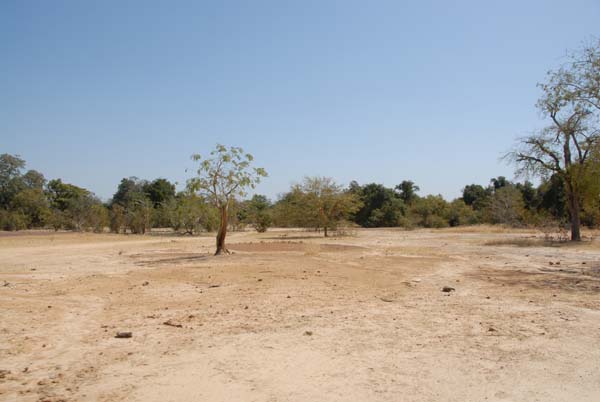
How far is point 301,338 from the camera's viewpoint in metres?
5.82

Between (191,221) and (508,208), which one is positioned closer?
(191,221)

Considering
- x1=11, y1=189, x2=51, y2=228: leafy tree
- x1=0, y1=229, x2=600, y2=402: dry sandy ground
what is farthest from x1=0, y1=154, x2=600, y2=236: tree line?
x1=0, y1=229, x2=600, y2=402: dry sandy ground

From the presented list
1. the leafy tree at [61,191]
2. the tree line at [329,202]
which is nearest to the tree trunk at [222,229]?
the tree line at [329,202]

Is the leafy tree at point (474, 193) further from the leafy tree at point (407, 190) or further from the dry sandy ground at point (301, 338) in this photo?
the dry sandy ground at point (301, 338)

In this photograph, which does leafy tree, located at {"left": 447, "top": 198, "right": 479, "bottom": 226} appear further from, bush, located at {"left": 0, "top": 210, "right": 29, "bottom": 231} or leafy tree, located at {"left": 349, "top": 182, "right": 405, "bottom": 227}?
bush, located at {"left": 0, "top": 210, "right": 29, "bottom": 231}

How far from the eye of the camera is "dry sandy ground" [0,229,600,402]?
417cm

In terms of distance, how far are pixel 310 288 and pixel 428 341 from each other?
4.46 metres

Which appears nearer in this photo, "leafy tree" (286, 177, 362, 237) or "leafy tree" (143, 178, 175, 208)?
"leafy tree" (286, 177, 362, 237)

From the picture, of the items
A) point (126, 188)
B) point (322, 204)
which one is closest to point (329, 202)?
point (322, 204)

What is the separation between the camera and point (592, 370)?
→ 4.58m

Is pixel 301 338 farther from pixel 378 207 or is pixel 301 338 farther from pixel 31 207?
pixel 378 207

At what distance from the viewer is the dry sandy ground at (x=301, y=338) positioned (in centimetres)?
417

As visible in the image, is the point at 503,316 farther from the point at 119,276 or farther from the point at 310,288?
the point at 119,276

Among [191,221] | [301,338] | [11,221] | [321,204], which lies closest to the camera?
[301,338]
